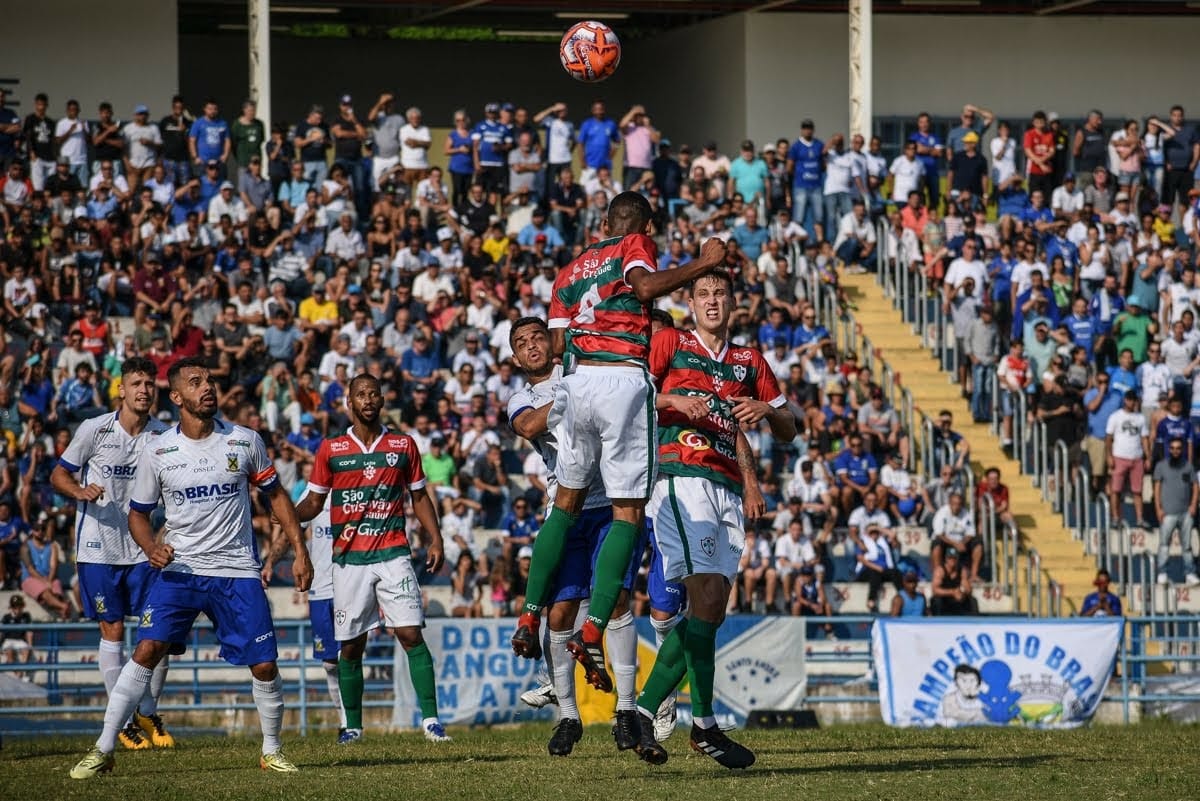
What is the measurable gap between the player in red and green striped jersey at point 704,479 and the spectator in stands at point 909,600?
10.8 meters

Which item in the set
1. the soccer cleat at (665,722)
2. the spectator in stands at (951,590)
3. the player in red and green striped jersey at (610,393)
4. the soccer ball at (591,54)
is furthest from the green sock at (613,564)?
the spectator in stands at (951,590)

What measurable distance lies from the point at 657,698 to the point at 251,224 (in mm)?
16958

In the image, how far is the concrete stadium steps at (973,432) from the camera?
77.6 ft

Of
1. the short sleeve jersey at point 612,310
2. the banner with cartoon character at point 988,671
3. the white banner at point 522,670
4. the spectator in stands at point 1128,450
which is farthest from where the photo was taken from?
the spectator in stands at point 1128,450

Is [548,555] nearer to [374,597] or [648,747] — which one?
[648,747]

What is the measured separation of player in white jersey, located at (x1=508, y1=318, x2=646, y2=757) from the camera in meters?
11.3

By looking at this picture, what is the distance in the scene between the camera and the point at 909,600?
21.7m

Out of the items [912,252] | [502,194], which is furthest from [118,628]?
[912,252]

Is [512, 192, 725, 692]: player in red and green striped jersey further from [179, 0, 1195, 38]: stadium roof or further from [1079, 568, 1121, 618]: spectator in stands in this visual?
[179, 0, 1195, 38]: stadium roof

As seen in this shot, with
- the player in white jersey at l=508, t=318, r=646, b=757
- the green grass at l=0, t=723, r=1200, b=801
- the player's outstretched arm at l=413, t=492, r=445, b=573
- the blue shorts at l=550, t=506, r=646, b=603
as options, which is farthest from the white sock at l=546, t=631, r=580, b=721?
the player's outstretched arm at l=413, t=492, r=445, b=573

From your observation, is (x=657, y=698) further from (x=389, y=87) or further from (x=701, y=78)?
(x=389, y=87)

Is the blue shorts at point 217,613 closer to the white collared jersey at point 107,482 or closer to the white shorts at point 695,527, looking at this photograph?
the white collared jersey at point 107,482

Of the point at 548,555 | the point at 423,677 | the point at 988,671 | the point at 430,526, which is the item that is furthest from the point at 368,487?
the point at 988,671

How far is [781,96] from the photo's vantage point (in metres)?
34.3
